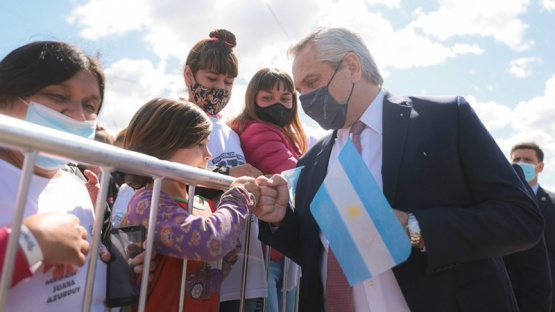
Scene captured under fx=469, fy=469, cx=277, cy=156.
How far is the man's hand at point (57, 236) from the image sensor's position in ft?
3.81

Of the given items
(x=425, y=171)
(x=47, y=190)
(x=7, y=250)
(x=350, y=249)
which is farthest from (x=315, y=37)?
(x=7, y=250)

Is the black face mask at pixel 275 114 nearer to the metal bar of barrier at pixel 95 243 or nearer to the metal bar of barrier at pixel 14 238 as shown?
the metal bar of barrier at pixel 95 243

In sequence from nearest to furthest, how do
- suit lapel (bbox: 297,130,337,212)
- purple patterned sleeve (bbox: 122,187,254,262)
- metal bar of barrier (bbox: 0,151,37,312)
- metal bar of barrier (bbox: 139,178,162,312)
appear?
metal bar of barrier (bbox: 0,151,37,312) → metal bar of barrier (bbox: 139,178,162,312) → purple patterned sleeve (bbox: 122,187,254,262) → suit lapel (bbox: 297,130,337,212)

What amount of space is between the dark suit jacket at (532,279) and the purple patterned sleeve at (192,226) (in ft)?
5.49

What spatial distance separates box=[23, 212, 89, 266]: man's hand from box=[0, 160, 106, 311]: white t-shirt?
99 millimetres

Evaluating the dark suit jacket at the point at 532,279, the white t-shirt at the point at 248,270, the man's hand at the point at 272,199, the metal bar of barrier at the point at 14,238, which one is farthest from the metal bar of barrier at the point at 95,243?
the dark suit jacket at the point at 532,279

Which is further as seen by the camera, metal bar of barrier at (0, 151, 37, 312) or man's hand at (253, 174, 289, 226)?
man's hand at (253, 174, 289, 226)

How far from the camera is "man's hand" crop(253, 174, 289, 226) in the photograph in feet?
6.85

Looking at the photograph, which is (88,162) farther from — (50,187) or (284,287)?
(284,287)

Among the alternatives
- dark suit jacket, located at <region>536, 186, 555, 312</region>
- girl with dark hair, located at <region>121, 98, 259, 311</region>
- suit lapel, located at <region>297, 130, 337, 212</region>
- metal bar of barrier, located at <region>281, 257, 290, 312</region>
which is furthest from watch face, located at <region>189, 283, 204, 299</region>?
dark suit jacket, located at <region>536, 186, 555, 312</region>

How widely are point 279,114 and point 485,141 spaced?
1.56m

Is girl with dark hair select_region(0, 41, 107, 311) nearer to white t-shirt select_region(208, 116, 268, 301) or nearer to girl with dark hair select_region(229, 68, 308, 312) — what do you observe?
white t-shirt select_region(208, 116, 268, 301)

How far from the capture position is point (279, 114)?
3.20 m

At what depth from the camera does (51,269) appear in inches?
51.4
